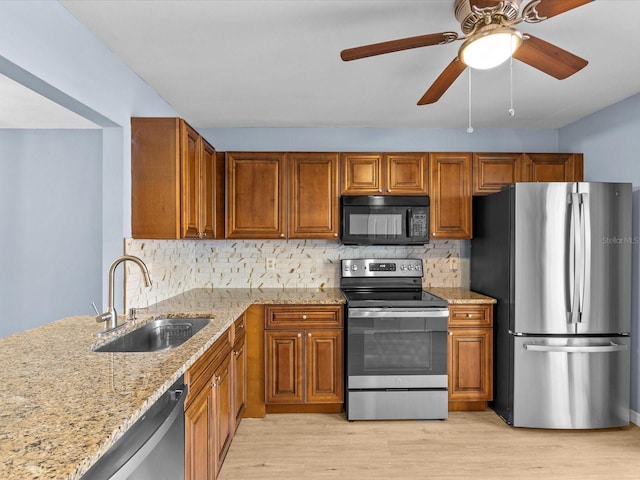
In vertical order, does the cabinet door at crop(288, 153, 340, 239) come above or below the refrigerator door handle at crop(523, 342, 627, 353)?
above

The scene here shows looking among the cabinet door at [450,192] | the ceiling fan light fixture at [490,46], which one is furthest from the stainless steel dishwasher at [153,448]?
the cabinet door at [450,192]

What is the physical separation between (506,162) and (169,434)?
3.25 metres

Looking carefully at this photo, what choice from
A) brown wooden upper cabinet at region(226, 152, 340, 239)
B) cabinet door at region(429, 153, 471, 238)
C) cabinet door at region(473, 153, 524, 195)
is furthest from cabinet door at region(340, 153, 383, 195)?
cabinet door at region(473, 153, 524, 195)

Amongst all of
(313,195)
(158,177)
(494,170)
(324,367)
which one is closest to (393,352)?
(324,367)

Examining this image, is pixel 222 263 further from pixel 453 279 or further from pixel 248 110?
pixel 453 279

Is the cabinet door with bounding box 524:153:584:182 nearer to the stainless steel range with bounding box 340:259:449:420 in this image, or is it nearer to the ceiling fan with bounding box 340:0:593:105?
the stainless steel range with bounding box 340:259:449:420

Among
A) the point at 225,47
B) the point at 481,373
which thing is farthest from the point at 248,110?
the point at 481,373

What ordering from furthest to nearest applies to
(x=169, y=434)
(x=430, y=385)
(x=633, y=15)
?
(x=430, y=385) < (x=633, y=15) < (x=169, y=434)

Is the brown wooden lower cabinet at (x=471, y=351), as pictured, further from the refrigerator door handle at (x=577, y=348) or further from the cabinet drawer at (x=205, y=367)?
the cabinet drawer at (x=205, y=367)

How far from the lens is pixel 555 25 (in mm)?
1941

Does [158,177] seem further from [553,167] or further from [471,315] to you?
[553,167]

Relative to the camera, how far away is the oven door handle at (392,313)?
116 inches

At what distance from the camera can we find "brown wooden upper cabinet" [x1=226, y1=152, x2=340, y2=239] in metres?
3.37

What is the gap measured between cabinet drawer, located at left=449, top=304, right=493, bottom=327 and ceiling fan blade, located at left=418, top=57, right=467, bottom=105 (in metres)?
1.66
